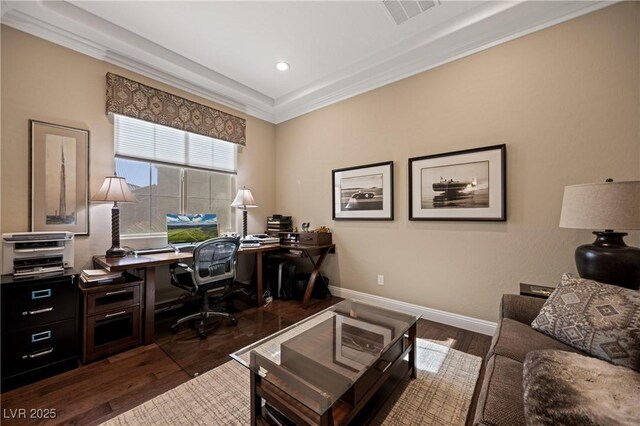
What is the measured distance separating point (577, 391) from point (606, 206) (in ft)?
4.00

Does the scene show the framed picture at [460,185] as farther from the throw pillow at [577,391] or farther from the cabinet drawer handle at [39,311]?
the cabinet drawer handle at [39,311]

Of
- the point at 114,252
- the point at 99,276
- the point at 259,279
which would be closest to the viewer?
the point at 99,276

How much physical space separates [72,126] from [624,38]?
4708 mm

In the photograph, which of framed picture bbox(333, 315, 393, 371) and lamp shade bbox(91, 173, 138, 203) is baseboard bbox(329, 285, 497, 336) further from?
lamp shade bbox(91, 173, 138, 203)

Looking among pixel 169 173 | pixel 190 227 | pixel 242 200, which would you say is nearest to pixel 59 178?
pixel 169 173

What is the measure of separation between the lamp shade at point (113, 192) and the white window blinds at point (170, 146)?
45 centimetres

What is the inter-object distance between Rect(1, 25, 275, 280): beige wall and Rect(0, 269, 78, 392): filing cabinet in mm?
662

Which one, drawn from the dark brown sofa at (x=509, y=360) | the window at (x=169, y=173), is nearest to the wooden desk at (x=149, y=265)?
the window at (x=169, y=173)

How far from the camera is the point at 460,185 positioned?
2.58m

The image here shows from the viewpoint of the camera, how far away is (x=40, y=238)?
199cm

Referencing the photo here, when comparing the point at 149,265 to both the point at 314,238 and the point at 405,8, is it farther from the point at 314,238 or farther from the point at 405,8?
the point at 405,8

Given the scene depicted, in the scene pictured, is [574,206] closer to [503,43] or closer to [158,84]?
[503,43]

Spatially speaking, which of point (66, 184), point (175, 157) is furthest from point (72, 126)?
point (175, 157)

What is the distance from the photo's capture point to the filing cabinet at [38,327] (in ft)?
5.68
